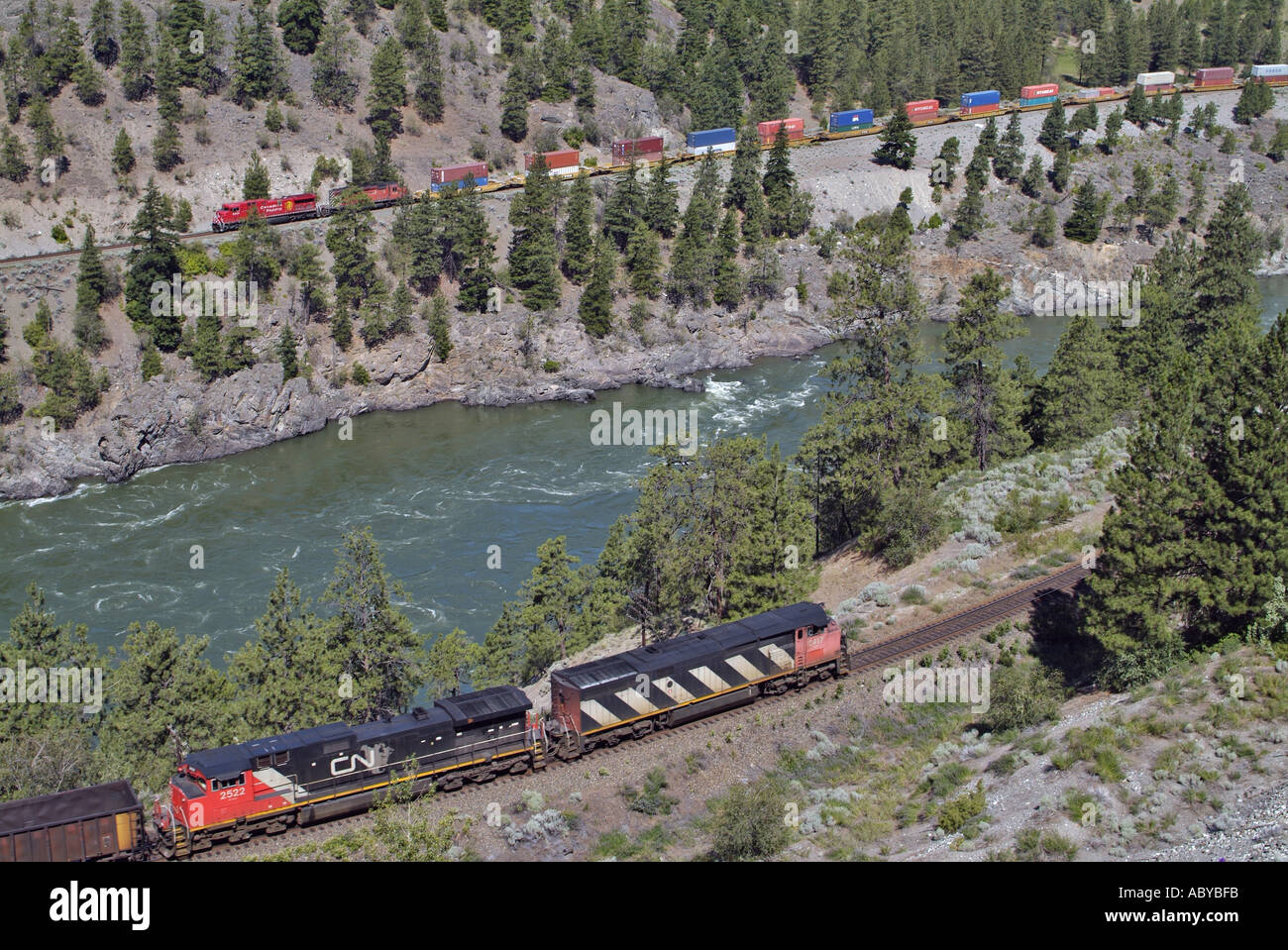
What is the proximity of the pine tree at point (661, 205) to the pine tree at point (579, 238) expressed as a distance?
7905mm

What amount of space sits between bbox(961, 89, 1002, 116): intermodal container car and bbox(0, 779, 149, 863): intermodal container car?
476ft

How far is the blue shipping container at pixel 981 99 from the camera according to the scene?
156 meters

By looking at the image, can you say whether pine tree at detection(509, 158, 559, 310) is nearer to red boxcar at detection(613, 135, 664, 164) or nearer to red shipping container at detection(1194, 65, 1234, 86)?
red boxcar at detection(613, 135, 664, 164)

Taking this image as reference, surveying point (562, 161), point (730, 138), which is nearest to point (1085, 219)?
point (730, 138)

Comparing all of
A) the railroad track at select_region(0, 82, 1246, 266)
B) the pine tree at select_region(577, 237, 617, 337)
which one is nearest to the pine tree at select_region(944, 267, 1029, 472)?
the pine tree at select_region(577, 237, 617, 337)

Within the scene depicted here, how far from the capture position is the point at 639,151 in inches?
5177

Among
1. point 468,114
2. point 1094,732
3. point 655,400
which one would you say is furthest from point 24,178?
point 1094,732

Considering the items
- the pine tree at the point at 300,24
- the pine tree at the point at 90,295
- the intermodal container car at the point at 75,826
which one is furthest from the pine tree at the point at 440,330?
the intermodal container car at the point at 75,826

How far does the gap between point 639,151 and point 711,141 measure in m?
11.6

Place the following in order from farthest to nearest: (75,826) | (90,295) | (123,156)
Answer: (123,156)
(90,295)
(75,826)

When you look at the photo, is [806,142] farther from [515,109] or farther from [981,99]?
[515,109]

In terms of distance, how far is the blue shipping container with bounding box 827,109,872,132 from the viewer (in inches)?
5817

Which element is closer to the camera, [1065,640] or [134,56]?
[1065,640]
